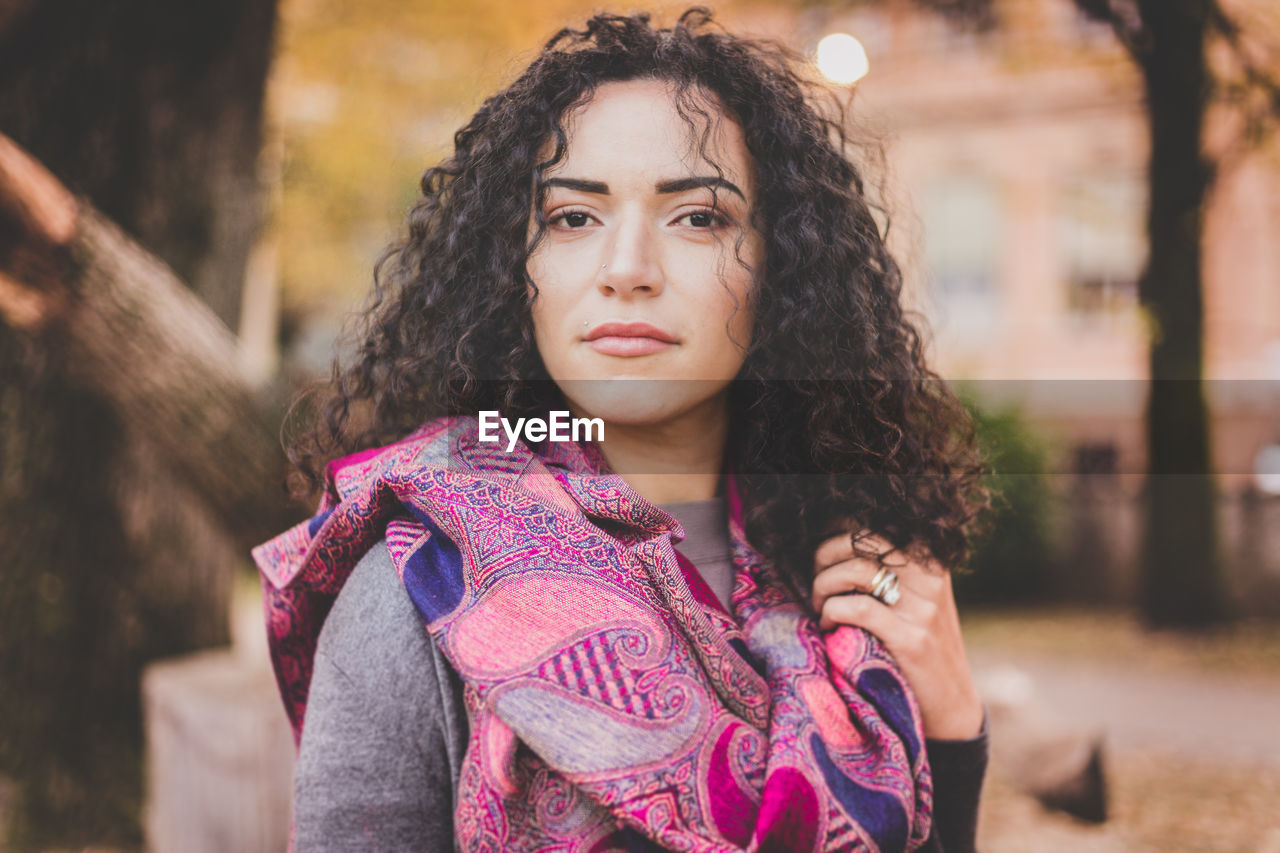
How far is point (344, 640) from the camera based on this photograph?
1310mm

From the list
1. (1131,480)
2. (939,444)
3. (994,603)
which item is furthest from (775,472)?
(1131,480)

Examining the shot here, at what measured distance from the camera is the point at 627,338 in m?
1.29

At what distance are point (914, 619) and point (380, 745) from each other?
79cm

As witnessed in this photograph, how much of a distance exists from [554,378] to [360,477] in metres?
0.32

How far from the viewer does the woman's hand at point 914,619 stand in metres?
1.44

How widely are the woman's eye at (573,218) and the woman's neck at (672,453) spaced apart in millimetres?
294

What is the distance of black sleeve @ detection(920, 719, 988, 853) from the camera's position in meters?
1.50

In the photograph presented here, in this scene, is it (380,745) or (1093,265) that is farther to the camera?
(1093,265)

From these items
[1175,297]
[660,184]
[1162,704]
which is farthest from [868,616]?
[1175,297]

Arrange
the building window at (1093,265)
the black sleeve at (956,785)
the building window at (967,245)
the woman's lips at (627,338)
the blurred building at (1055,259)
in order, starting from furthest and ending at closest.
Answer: the building window at (967,245)
the building window at (1093,265)
the blurred building at (1055,259)
the black sleeve at (956,785)
the woman's lips at (627,338)

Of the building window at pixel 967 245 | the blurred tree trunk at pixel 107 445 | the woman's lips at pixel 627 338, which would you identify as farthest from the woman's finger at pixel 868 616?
the building window at pixel 967 245

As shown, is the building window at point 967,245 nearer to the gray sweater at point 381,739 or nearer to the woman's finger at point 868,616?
the woman's finger at point 868,616

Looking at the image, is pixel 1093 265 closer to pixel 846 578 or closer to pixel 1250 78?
pixel 1250 78

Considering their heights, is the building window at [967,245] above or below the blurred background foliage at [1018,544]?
above
